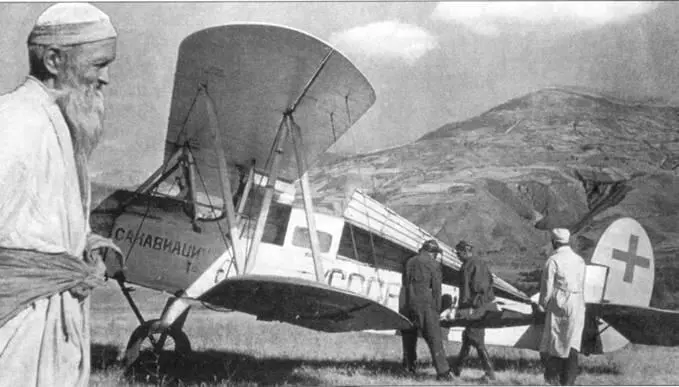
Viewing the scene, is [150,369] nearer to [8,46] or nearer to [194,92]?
[194,92]

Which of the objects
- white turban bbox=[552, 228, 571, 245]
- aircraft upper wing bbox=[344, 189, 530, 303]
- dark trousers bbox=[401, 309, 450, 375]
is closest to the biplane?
aircraft upper wing bbox=[344, 189, 530, 303]

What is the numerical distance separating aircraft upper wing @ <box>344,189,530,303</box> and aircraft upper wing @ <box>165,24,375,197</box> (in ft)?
1.12

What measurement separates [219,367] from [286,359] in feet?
1.14

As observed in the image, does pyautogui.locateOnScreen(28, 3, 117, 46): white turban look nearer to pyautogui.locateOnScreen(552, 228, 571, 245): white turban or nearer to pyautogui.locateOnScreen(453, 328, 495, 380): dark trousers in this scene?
pyautogui.locateOnScreen(552, 228, 571, 245): white turban

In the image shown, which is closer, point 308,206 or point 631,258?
point 308,206

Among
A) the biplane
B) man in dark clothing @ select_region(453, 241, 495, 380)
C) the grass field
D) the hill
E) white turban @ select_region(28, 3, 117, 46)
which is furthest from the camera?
man in dark clothing @ select_region(453, 241, 495, 380)

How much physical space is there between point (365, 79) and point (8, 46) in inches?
61.7

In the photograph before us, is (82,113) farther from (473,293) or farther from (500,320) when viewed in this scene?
(500,320)

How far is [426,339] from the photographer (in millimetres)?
3928

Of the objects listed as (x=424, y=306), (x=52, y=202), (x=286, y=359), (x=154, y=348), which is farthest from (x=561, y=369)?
(x=52, y=202)

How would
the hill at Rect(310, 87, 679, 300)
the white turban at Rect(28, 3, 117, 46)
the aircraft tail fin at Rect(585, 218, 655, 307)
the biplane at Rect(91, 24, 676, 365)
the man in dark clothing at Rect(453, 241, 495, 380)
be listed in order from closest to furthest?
the white turban at Rect(28, 3, 117, 46) → the biplane at Rect(91, 24, 676, 365) → the hill at Rect(310, 87, 679, 300) → the man in dark clothing at Rect(453, 241, 495, 380) → the aircraft tail fin at Rect(585, 218, 655, 307)

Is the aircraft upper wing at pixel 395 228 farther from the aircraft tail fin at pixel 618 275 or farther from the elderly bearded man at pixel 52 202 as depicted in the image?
the elderly bearded man at pixel 52 202

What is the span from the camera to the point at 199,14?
3.46 metres

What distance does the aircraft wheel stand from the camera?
3.64 meters
